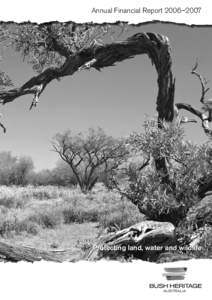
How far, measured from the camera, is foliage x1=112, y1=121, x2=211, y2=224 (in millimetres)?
3438

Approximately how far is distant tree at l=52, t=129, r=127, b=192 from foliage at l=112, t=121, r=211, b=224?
134 millimetres

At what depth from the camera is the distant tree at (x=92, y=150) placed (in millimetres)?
3551

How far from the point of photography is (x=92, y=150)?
4.14 meters

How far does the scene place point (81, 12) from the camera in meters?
2.97

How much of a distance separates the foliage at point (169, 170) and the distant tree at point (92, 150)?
0.44 ft

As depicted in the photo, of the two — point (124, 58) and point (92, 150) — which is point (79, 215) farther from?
point (124, 58)

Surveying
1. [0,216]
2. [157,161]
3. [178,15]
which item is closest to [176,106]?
[157,161]

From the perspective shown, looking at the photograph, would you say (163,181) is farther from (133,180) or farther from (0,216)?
(0,216)
